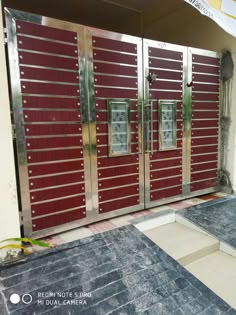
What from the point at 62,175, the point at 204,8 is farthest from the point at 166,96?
the point at 62,175

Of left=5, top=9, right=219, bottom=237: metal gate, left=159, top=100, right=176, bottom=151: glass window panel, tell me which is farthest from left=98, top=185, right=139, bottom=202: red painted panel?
left=159, top=100, right=176, bottom=151: glass window panel

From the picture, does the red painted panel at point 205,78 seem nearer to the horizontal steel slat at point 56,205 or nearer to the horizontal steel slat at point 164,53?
the horizontal steel slat at point 164,53

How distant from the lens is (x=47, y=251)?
2195 mm

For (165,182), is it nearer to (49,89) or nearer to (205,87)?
(205,87)

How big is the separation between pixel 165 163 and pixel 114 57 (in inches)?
63.2

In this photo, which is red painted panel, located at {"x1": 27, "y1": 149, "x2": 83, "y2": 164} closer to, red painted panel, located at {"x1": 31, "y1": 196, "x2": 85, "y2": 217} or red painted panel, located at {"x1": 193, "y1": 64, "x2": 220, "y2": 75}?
red painted panel, located at {"x1": 31, "y1": 196, "x2": 85, "y2": 217}

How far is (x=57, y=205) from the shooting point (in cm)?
254

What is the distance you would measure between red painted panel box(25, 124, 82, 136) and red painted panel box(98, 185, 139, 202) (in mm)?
827

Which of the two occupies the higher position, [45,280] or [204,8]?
[204,8]

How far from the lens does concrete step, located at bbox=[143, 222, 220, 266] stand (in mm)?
2284

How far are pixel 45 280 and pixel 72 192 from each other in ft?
3.28

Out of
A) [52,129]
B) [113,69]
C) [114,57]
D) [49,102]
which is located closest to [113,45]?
[114,57]

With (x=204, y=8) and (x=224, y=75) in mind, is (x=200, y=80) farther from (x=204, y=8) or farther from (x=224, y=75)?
(x=204, y=8)

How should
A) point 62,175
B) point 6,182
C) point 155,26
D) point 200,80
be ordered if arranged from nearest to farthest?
point 6,182 < point 62,175 < point 200,80 < point 155,26
